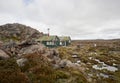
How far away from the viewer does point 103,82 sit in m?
25.0

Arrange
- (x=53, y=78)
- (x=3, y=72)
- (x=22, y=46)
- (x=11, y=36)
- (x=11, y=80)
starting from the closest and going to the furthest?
(x=11, y=80)
(x=3, y=72)
(x=53, y=78)
(x=22, y=46)
(x=11, y=36)

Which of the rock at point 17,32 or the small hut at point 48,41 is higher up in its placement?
the rock at point 17,32

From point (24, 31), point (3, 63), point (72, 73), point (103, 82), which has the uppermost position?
point (24, 31)

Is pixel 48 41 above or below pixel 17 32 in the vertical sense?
below

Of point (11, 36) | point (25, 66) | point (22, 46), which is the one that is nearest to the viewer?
point (25, 66)

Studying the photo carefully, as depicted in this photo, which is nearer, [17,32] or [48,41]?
[48,41]

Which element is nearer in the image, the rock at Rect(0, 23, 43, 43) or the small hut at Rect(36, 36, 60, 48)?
the small hut at Rect(36, 36, 60, 48)

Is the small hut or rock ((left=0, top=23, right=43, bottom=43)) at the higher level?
rock ((left=0, top=23, right=43, bottom=43))

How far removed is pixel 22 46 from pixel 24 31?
211ft

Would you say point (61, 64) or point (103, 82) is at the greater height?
point (61, 64)

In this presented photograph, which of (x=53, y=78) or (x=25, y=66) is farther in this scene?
(x=25, y=66)

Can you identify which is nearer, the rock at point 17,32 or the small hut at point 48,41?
the small hut at point 48,41

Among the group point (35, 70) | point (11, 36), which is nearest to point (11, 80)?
point (35, 70)

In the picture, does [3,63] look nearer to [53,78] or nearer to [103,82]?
[53,78]
